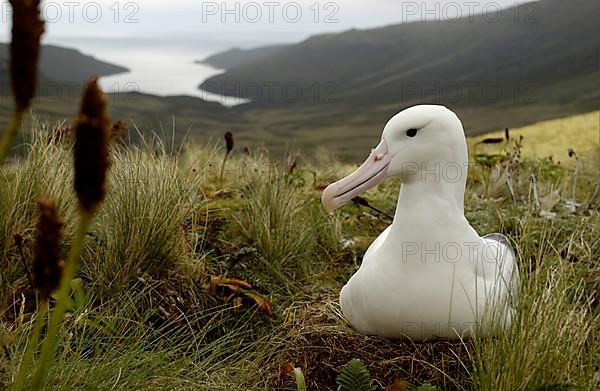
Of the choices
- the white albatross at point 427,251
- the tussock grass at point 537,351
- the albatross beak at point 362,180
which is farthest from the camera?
the albatross beak at point 362,180

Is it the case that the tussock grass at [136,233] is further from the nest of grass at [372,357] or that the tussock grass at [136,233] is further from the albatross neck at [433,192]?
the albatross neck at [433,192]

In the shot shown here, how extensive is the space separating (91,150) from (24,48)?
0.12m

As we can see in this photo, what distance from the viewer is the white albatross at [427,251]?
102 inches

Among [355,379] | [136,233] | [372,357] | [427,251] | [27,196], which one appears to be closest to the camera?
[355,379]

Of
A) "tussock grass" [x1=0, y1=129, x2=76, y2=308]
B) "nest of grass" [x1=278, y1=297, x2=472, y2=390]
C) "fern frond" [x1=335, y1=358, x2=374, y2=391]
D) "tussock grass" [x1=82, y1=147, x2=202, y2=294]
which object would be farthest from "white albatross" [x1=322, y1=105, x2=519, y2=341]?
"tussock grass" [x1=0, y1=129, x2=76, y2=308]

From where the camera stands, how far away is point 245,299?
3623mm

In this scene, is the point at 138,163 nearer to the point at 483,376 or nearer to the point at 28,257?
the point at 28,257

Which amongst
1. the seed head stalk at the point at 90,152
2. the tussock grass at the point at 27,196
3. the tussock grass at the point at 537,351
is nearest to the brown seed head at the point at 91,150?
the seed head stalk at the point at 90,152

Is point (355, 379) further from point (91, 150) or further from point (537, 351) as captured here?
point (91, 150)

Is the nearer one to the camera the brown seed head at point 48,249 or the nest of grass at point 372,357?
the brown seed head at point 48,249

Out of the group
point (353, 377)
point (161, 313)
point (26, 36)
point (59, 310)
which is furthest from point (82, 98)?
point (161, 313)

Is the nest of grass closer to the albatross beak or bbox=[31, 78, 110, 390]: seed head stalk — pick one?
the albatross beak

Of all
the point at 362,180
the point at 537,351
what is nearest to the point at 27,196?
the point at 362,180

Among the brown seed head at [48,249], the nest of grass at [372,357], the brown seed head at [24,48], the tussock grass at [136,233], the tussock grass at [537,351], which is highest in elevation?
the brown seed head at [24,48]
